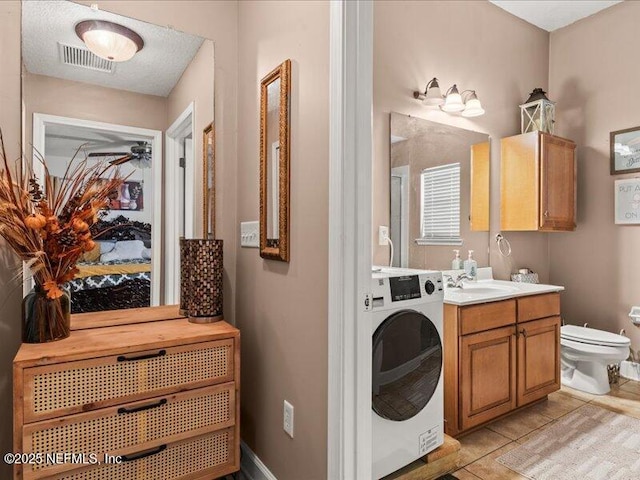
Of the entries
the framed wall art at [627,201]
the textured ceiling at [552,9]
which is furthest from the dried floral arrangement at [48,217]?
the framed wall art at [627,201]

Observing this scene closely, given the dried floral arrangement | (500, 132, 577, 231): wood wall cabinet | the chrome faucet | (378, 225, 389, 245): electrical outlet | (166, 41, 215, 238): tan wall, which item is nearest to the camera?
the dried floral arrangement

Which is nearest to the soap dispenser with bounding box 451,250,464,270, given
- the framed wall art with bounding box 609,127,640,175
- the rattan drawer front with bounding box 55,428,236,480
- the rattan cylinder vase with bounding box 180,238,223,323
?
the framed wall art with bounding box 609,127,640,175

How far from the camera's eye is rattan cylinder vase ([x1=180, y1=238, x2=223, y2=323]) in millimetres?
1763

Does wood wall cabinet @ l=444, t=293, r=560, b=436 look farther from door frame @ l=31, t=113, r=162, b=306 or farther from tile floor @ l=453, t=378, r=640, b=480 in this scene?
door frame @ l=31, t=113, r=162, b=306

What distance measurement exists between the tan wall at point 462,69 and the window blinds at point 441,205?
364 millimetres

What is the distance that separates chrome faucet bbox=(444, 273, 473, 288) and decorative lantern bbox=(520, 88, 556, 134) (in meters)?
1.43

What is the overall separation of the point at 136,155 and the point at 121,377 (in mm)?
998

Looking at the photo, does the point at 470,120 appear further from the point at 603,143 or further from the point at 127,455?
the point at 127,455

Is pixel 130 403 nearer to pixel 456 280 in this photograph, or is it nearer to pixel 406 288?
pixel 406 288

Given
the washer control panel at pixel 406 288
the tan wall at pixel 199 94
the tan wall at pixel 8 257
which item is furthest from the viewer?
the tan wall at pixel 199 94

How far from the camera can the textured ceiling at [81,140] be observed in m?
1.62

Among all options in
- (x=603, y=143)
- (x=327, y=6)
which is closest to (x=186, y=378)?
(x=327, y=6)

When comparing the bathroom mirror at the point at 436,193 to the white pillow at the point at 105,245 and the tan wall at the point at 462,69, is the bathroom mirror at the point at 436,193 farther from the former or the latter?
the white pillow at the point at 105,245

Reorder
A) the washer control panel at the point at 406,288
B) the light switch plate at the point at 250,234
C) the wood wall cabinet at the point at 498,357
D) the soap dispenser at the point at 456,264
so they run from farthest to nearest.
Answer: the soap dispenser at the point at 456,264
the wood wall cabinet at the point at 498,357
the light switch plate at the point at 250,234
the washer control panel at the point at 406,288
